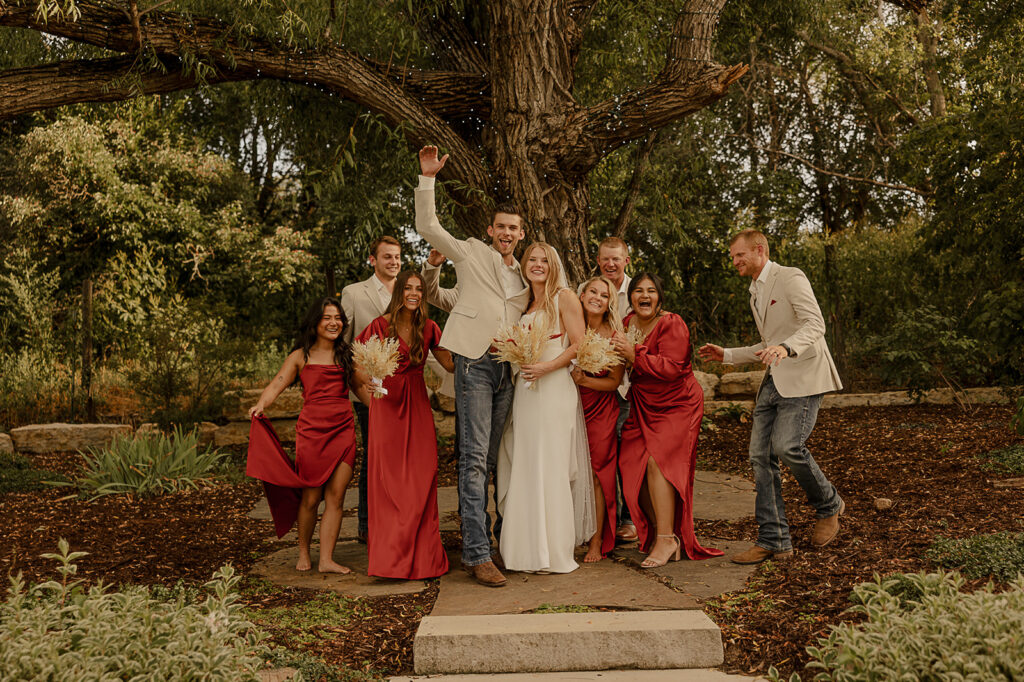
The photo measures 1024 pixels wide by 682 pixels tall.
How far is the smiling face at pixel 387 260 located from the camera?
577 cm

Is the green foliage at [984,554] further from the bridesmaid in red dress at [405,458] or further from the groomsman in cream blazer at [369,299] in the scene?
the groomsman in cream blazer at [369,299]

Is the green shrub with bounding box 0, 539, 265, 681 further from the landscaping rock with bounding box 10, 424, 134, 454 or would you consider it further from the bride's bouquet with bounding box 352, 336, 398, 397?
the landscaping rock with bounding box 10, 424, 134, 454

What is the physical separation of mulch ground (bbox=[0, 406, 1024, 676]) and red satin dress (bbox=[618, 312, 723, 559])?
63cm

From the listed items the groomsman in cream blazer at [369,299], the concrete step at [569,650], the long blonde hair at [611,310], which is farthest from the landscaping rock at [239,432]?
the concrete step at [569,650]

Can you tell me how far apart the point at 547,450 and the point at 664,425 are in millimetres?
744

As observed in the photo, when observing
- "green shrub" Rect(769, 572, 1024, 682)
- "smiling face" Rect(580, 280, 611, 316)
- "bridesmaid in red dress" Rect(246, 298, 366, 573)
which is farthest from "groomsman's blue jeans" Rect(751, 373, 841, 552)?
"bridesmaid in red dress" Rect(246, 298, 366, 573)

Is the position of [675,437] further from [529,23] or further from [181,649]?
[529,23]

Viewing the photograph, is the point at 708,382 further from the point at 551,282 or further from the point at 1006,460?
the point at 551,282

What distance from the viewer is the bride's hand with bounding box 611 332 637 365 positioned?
4934 millimetres

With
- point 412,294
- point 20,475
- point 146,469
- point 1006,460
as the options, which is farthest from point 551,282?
point 20,475

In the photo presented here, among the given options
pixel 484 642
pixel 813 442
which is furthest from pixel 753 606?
pixel 813 442

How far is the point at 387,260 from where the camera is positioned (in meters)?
5.77

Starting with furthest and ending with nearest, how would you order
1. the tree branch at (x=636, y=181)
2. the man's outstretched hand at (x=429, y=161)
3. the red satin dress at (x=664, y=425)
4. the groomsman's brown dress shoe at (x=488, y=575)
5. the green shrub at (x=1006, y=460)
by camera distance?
the tree branch at (x=636, y=181) < the green shrub at (x=1006, y=460) < the red satin dress at (x=664, y=425) < the man's outstretched hand at (x=429, y=161) < the groomsman's brown dress shoe at (x=488, y=575)

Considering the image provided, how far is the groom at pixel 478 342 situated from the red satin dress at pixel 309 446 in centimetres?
76
